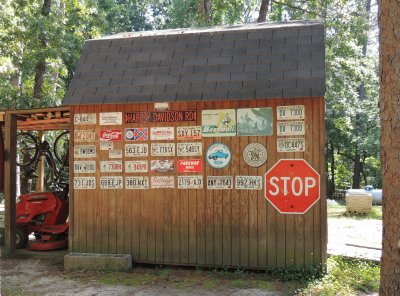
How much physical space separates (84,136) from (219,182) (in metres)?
2.44

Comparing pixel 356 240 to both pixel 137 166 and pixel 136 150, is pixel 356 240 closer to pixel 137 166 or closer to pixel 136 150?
pixel 137 166

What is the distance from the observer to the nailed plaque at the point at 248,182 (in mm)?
6840

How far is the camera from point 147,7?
33156 millimetres

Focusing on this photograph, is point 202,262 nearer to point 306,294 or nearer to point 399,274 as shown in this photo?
point 306,294

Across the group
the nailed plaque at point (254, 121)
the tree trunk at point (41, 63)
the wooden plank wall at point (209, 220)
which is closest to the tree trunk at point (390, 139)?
the wooden plank wall at point (209, 220)

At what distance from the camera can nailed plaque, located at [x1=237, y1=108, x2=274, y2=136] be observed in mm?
6785

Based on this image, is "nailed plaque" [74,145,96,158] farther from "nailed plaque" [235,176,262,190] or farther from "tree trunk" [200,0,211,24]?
"tree trunk" [200,0,211,24]

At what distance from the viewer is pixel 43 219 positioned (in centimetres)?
913

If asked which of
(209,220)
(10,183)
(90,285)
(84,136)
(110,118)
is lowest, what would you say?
(90,285)

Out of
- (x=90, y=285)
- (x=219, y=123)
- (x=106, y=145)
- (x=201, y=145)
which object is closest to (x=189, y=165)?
(x=201, y=145)

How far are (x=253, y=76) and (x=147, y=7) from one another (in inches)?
1115

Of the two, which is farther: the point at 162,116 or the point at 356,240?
the point at 356,240

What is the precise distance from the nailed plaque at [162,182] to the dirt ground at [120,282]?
4.46ft

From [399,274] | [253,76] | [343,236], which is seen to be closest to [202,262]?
[253,76]
